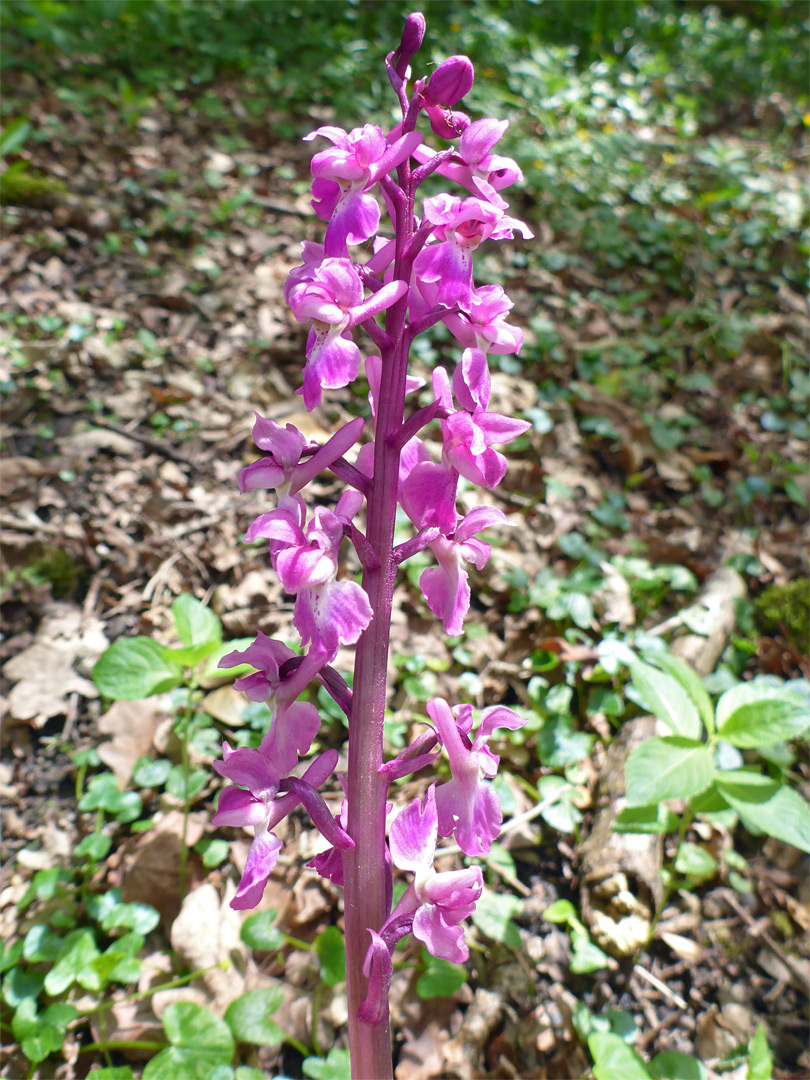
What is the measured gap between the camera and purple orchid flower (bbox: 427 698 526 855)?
1.31 metres

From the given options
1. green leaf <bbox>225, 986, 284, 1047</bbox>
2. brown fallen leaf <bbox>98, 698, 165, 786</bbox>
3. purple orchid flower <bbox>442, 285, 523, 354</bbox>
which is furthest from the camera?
brown fallen leaf <bbox>98, 698, 165, 786</bbox>

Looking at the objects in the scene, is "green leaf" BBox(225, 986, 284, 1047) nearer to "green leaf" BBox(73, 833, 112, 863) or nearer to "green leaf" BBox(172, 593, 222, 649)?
"green leaf" BBox(73, 833, 112, 863)

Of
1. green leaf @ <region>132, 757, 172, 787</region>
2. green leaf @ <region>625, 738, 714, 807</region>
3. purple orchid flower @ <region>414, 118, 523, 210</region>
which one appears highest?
purple orchid flower @ <region>414, 118, 523, 210</region>

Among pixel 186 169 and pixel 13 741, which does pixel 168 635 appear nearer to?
pixel 13 741

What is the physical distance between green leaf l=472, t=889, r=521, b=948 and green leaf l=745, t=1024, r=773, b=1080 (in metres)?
0.63

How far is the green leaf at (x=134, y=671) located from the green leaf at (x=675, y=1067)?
1.49 metres

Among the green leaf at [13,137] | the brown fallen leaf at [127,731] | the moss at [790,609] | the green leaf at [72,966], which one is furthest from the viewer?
the green leaf at [13,137]

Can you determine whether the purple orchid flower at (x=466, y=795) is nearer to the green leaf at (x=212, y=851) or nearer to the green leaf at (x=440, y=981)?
the green leaf at (x=440, y=981)

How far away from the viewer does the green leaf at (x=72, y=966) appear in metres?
1.72

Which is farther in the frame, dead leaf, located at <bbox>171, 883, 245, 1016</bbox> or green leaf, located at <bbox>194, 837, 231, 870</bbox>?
green leaf, located at <bbox>194, 837, 231, 870</bbox>

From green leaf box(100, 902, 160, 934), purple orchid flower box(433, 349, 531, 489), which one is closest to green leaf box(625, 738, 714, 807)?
purple orchid flower box(433, 349, 531, 489)

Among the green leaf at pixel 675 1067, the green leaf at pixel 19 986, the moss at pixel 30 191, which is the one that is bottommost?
the green leaf at pixel 19 986

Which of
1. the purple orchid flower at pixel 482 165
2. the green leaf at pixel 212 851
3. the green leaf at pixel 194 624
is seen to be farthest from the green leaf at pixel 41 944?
the purple orchid flower at pixel 482 165

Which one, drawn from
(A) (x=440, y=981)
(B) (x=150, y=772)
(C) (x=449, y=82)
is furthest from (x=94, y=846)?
(C) (x=449, y=82)
